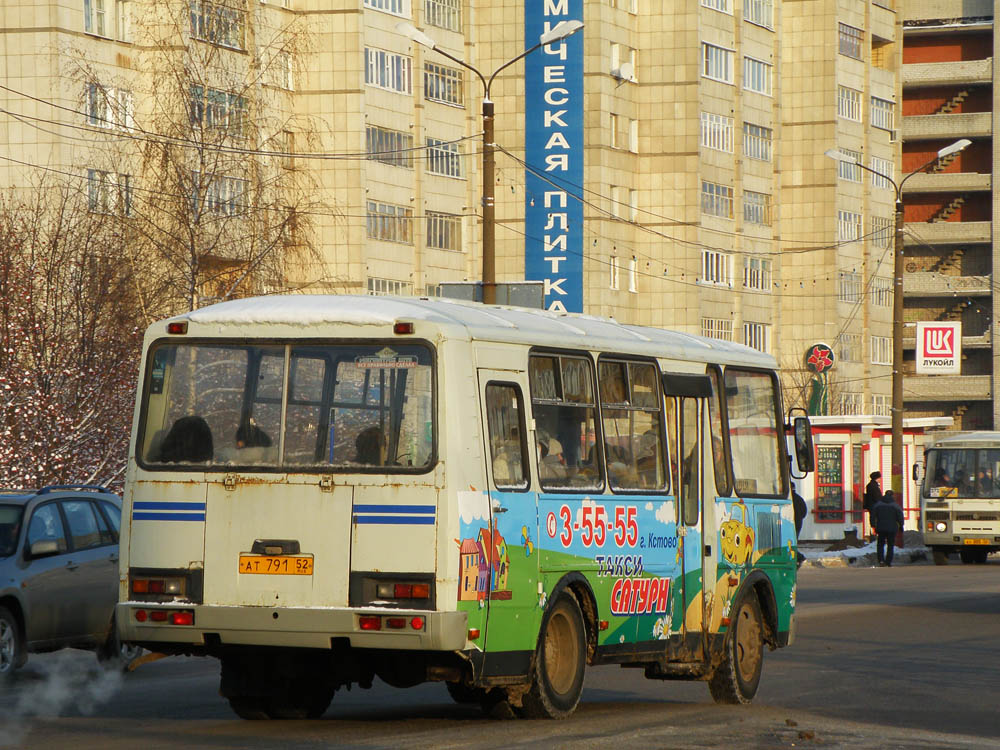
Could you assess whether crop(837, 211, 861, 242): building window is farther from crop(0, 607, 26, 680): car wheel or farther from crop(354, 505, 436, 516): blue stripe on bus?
crop(354, 505, 436, 516): blue stripe on bus

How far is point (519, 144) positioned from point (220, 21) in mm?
30086

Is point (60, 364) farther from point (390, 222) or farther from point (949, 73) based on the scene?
point (949, 73)

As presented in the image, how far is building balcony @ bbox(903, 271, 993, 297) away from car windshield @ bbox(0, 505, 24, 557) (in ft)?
300

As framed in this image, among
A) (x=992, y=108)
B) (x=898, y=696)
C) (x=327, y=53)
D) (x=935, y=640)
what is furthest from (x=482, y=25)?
(x=898, y=696)

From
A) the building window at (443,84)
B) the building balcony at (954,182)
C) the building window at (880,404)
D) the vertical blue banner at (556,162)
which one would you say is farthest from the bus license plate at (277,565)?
the building balcony at (954,182)

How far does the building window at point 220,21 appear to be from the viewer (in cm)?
4684

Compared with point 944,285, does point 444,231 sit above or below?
below

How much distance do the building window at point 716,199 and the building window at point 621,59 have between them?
5557 millimetres

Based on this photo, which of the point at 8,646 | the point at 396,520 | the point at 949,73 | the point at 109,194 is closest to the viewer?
the point at 396,520

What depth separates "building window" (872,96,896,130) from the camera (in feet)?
318

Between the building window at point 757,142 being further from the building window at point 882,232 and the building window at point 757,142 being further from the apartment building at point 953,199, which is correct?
the apartment building at point 953,199

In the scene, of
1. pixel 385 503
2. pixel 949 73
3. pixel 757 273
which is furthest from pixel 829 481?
pixel 949 73

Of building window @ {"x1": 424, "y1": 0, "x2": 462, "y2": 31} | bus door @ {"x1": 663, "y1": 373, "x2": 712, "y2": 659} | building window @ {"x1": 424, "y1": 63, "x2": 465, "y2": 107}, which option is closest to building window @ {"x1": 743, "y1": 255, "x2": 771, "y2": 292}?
building window @ {"x1": 424, "y1": 63, "x2": 465, "y2": 107}

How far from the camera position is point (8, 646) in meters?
16.0
